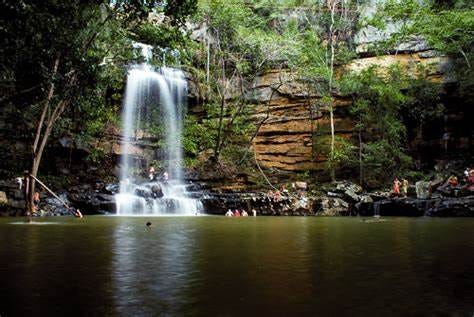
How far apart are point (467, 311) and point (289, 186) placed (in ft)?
84.0

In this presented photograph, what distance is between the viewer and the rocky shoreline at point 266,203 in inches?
786

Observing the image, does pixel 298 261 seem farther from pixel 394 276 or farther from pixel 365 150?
pixel 365 150

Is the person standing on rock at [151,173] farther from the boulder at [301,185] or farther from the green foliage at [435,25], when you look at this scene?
the green foliage at [435,25]

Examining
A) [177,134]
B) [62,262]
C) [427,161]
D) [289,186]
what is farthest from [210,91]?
[62,262]

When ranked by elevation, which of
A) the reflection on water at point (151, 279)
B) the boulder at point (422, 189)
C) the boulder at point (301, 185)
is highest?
the boulder at point (301, 185)

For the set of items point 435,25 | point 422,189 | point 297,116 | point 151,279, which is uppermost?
point 435,25

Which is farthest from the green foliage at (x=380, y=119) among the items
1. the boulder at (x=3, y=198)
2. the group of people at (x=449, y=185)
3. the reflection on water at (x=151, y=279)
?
the reflection on water at (x=151, y=279)

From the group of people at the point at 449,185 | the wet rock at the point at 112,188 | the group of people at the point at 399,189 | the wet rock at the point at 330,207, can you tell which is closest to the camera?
the group of people at the point at 449,185

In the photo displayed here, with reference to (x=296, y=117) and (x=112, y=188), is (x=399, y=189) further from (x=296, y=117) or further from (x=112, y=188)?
(x=112, y=188)

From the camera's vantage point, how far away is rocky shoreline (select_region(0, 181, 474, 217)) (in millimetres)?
19953

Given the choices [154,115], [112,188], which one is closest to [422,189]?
[112,188]

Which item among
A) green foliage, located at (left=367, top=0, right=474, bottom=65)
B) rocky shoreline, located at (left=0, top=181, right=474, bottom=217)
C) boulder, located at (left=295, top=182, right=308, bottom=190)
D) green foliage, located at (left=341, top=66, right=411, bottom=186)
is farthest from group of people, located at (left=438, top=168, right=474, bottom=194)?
green foliage, located at (left=367, top=0, right=474, bottom=65)

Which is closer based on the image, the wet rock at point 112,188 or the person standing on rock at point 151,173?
the wet rock at point 112,188

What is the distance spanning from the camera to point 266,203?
2303 cm
